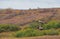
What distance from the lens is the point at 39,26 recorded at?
3841 centimetres

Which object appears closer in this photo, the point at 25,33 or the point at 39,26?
the point at 25,33

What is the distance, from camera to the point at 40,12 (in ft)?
171

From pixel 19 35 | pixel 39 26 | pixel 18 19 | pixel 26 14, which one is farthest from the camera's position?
pixel 26 14

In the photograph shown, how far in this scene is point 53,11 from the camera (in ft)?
171

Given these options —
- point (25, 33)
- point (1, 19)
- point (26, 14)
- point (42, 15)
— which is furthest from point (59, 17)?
point (25, 33)

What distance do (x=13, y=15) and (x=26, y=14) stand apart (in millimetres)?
2751

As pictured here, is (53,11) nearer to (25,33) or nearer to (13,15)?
(13,15)

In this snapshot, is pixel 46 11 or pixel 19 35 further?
pixel 46 11

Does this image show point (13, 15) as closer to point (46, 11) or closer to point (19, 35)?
point (46, 11)

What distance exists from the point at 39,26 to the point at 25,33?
9.46m

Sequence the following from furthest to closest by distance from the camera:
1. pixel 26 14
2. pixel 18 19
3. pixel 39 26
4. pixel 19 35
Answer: pixel 26 14 < pixel 18 19 < pixel 39 26 < pixel 19 35

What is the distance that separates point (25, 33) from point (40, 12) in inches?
914

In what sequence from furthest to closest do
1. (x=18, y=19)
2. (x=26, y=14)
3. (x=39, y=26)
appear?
(x=26, y=14) → (x=18, y=19) → (x=39, y=26)

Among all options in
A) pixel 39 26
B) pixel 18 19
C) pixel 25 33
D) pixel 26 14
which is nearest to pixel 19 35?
pixel 25 33
